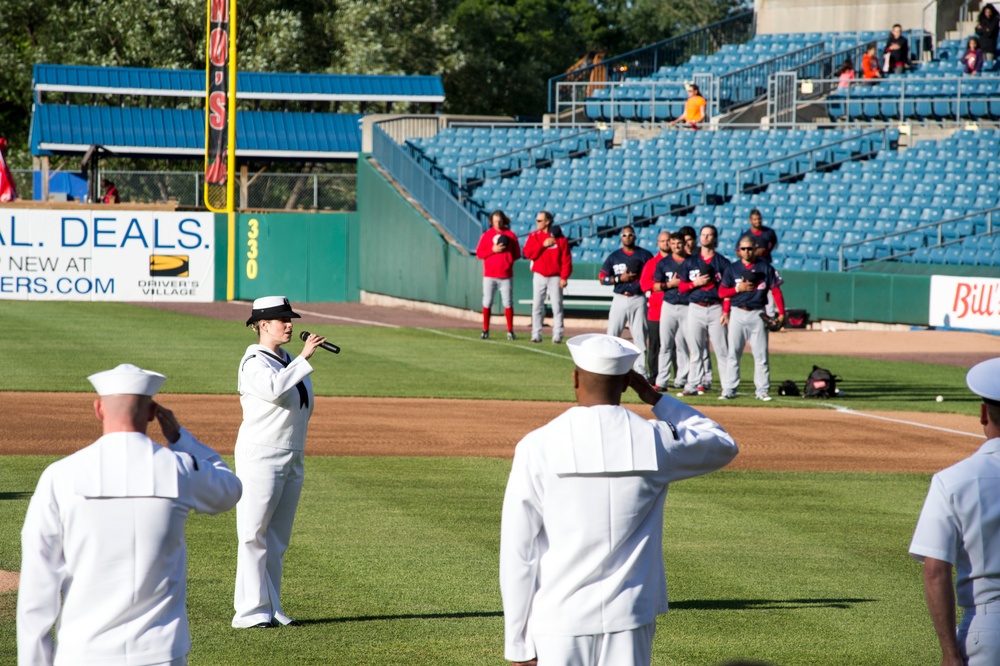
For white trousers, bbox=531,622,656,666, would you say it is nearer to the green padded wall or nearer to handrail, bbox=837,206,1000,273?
handrail, bbox=837,206,1000,273

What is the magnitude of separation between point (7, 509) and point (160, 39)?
40.3m

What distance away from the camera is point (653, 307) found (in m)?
19.0

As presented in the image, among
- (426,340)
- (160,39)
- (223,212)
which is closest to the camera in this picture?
(426,340)

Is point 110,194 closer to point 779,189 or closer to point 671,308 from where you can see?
point 779,189

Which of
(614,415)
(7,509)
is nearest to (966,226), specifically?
(7,509)

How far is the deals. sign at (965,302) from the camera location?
24.8 metres

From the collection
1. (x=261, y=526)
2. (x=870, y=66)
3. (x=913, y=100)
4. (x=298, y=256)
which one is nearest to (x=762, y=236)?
(x=261, y=526)

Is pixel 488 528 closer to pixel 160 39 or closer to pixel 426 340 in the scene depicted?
pixel 426 340

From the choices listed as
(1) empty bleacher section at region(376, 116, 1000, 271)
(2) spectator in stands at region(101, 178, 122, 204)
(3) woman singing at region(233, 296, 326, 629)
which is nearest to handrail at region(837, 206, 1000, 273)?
(1) empty bleacher section at region(376, 116, 1000, 271)

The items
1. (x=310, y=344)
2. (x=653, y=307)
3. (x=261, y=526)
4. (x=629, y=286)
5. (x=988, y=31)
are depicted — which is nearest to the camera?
(x=310, y=344)

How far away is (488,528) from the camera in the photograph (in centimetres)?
1014

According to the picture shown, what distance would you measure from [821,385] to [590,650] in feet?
47.3

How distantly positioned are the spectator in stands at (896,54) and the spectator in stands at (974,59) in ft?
7.26

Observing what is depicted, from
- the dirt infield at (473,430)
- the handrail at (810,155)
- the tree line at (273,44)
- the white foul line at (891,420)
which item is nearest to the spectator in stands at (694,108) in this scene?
the handrail at (810,155)
